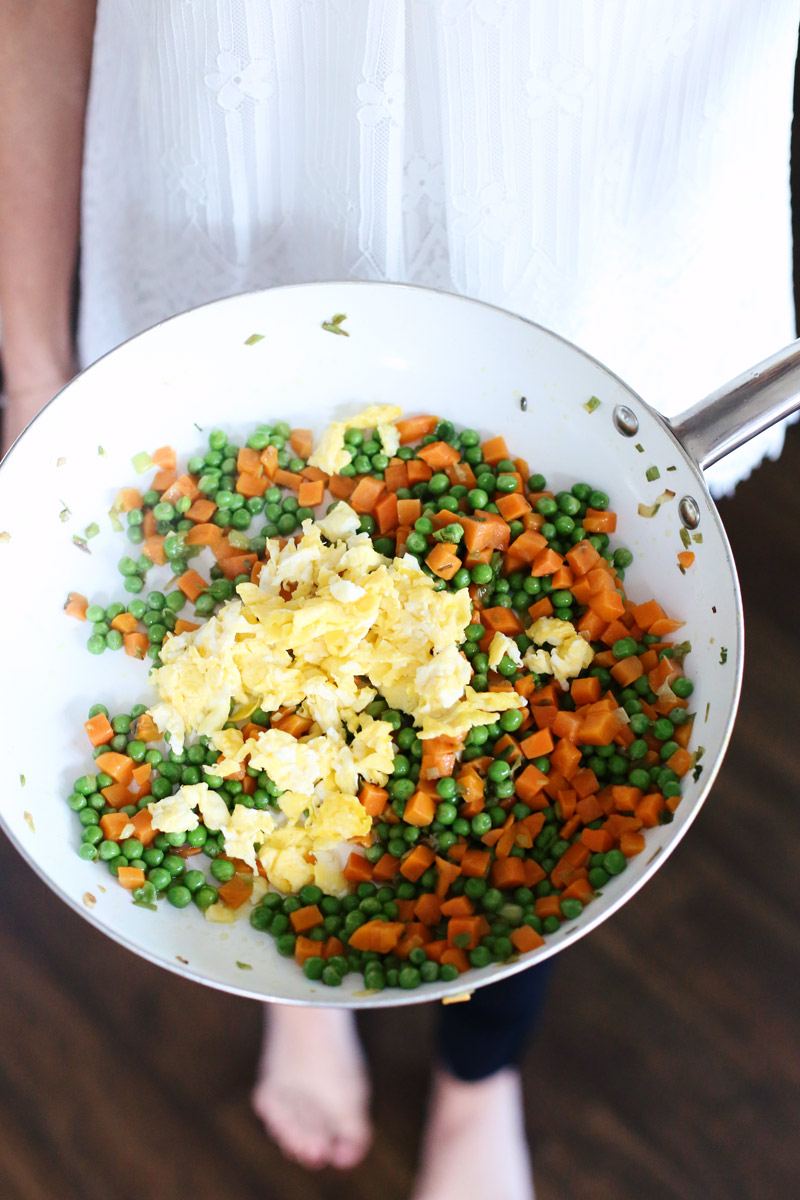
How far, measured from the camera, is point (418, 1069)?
58.3 inches

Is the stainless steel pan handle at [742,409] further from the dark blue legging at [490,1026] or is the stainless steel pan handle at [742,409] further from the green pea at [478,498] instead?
the dark blue legging at [490,1026]

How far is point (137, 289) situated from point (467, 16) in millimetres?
770

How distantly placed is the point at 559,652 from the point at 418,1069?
751 mm

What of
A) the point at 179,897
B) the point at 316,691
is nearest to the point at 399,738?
the point at 316,691

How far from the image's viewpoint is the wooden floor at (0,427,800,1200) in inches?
54.9

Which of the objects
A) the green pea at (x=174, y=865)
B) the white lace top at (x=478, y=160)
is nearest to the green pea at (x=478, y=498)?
the white lace top at (x=478, y=160)

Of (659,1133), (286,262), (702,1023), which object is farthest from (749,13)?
(659,1133)

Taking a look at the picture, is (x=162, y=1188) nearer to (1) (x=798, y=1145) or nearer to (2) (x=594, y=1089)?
(2) (x=594, y=1089)

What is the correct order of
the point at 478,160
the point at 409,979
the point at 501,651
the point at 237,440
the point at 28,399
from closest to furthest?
the point at 409,979 < the point at 478,160 < the point at 501,651 < the point at 237,440 < the point at 28,399

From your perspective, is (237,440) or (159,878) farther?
(237,440)

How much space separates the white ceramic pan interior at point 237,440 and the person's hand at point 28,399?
50 centimetres

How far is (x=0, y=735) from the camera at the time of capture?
124cm

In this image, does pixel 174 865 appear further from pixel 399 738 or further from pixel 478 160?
pixel 478 160

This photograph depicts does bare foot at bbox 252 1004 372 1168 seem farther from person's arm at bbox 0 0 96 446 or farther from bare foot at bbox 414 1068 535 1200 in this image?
person's arm at bbox 0 0 96 446
